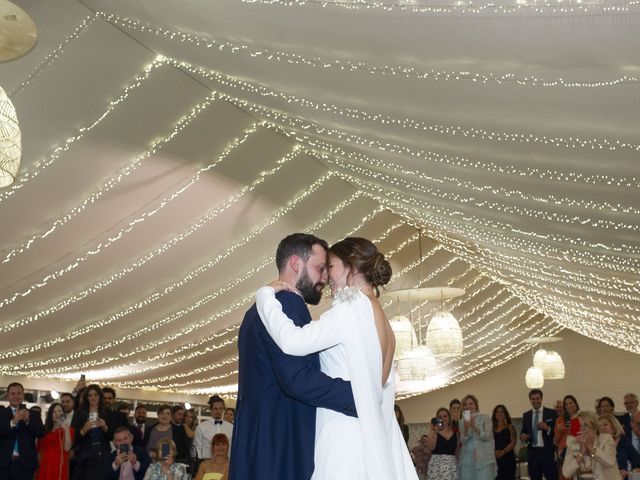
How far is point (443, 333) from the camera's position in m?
8.80

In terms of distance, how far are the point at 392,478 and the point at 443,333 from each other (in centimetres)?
615

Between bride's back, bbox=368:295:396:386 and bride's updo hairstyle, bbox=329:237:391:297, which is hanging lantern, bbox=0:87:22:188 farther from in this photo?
bride's back, bbox=368:295:396:386

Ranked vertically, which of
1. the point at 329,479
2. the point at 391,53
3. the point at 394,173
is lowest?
the point at 329,479

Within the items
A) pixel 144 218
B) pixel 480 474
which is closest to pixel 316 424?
pixel 144 218

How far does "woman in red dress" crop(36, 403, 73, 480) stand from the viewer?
6465mm

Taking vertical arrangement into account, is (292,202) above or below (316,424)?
above

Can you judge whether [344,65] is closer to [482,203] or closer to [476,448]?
[482,203]

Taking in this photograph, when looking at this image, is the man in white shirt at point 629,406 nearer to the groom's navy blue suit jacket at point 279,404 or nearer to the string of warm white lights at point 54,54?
the string of warm white lights at point 54,54

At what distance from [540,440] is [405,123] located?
548 cm

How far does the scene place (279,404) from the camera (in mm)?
2836

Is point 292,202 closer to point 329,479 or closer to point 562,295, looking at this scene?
point 562,295

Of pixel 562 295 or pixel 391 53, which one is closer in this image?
pixel 391 53

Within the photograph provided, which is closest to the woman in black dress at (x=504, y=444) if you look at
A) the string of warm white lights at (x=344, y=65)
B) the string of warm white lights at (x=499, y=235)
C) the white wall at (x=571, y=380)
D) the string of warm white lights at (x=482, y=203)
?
the string of warm white lights at (x=499, y=235)

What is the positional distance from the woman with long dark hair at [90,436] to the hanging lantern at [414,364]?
3.39m
